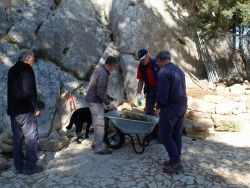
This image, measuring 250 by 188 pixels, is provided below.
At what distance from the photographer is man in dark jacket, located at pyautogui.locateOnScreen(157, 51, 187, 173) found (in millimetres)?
6266

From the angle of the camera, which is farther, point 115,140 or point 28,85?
point 115,140

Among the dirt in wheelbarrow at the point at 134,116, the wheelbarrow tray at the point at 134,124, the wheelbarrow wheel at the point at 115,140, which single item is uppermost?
the dirt in wheelbarrow at the point at 134,116

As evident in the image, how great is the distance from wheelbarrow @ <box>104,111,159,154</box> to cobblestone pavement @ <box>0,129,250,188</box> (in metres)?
0.18

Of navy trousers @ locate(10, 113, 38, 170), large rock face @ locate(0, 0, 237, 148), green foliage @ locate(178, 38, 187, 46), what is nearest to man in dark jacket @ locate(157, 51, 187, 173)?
navy trousers @ locate(10, 113, 38, 170)

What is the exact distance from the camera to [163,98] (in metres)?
6.27

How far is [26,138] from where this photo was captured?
22.1 ft

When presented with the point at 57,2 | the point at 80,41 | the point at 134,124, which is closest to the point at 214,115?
the point at 134,124

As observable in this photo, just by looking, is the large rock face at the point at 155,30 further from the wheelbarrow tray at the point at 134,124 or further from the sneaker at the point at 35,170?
the sneaker at the point at 35,170

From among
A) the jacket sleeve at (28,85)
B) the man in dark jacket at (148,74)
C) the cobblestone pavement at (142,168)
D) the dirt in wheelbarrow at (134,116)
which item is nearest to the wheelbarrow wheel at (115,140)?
the cobblestone pavement at (142,168)

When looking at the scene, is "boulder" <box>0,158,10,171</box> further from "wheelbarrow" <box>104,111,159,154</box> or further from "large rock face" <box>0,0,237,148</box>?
"large rock face" <box>0,0,237,148</box>

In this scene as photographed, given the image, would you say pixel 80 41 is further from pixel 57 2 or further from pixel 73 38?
pixel 57 2

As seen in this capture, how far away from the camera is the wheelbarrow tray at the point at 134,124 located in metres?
7.21

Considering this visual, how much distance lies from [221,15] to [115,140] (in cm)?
586

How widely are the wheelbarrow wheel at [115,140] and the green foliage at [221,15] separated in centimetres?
535
